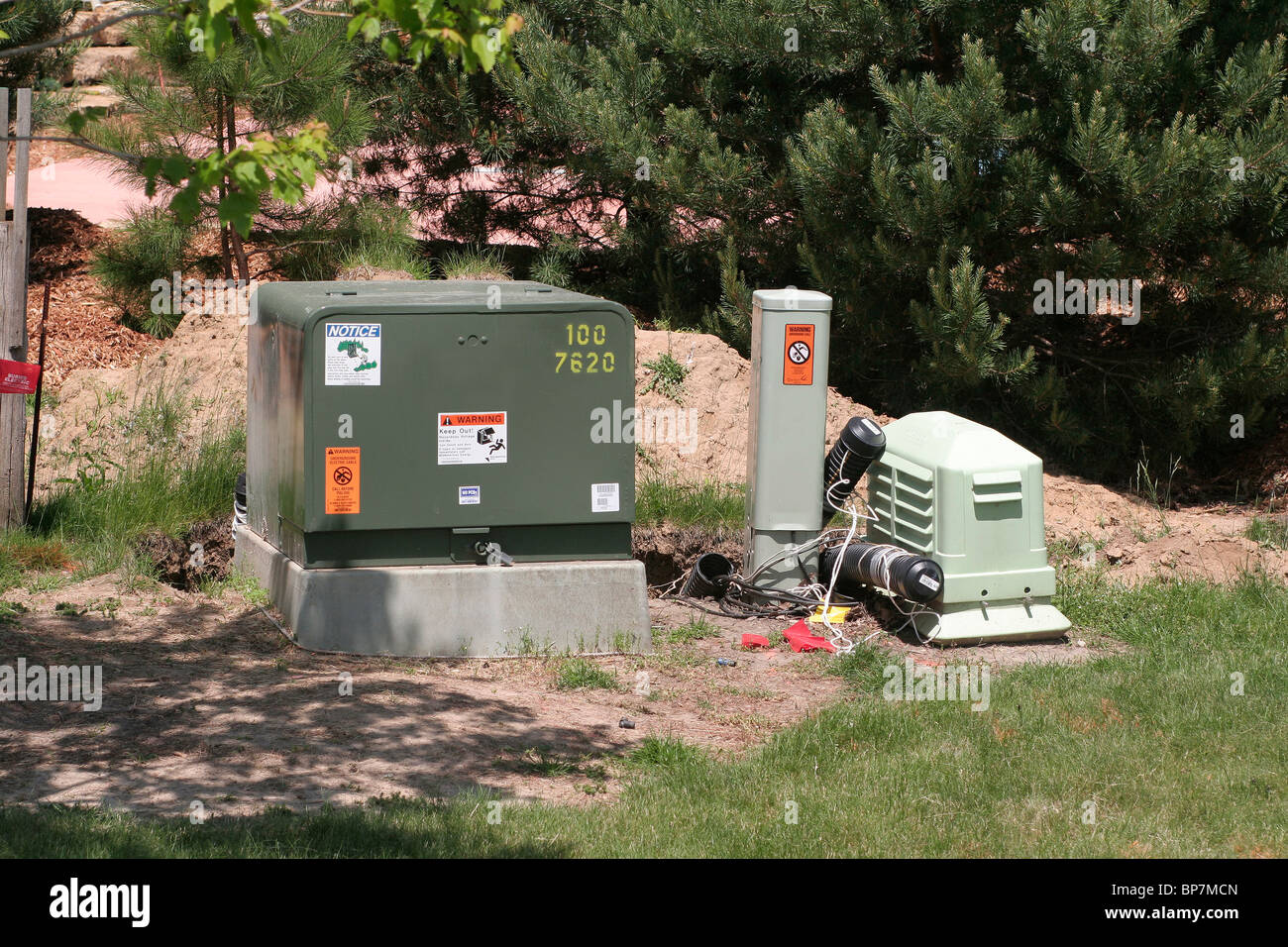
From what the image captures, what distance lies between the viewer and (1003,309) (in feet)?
34.1

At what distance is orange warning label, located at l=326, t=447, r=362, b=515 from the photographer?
6.41 m

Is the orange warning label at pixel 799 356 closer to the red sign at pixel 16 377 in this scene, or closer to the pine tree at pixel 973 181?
the pine tree at pixel 973 181

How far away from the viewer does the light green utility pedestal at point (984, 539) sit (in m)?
7.17

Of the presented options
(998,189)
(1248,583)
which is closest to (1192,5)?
(998,189)

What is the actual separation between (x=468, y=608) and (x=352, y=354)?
4.47ft

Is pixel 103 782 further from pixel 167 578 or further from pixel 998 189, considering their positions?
pixel 998 189

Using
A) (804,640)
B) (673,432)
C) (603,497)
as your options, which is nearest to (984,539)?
(804,640)

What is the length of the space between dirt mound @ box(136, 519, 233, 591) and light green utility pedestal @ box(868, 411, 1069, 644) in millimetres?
4301

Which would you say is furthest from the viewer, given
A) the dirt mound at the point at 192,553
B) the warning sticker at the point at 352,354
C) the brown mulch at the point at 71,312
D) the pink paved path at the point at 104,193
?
the pink paved path at the point at 104,193

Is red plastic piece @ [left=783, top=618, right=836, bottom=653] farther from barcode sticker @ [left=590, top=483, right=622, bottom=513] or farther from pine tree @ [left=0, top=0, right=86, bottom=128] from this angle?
pine tree @ [left=0, top=0, right=86, bottom=128]

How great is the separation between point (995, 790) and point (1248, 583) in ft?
12.0

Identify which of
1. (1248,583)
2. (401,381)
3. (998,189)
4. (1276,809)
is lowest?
(1276,809)

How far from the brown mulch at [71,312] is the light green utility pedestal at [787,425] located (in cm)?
559

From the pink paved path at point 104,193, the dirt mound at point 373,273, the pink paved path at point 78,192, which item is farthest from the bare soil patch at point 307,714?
the pink paved path at point 78,192
